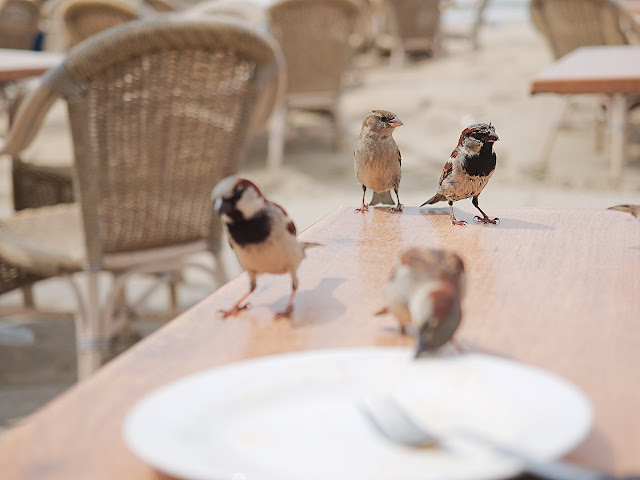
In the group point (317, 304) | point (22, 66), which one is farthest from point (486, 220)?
point (22, 66)

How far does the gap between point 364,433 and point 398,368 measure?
0.32ft

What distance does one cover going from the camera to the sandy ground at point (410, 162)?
3.31 meters

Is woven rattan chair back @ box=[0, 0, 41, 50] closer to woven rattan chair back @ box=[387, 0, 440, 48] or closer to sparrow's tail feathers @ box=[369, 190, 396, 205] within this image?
woven rattan chair back @ box=[387, 0, 440, 48]

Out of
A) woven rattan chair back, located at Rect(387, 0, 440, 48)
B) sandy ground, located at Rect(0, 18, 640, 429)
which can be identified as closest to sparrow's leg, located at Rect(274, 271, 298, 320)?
sandy ground, located at Rect(0, 18, 640, 429)

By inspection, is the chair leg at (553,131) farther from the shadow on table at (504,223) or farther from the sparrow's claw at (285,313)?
the sparrow's claw at (285,313)

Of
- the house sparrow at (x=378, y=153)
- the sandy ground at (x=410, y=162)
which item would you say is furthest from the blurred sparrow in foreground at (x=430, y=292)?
the sandy ground at (x=410, y=162)

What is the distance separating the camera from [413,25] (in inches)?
453

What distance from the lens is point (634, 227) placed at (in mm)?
1355

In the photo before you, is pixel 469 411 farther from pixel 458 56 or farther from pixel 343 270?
pixel 458 56

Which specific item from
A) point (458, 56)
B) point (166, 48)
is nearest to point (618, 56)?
point (166, 48)

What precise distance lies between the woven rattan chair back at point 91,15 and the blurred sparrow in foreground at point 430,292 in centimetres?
481

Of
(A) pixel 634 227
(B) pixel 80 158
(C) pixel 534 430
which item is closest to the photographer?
(C) pixel 534 430

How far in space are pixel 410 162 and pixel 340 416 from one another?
228 inches

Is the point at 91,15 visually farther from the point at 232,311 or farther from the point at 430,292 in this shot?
the point at 430,292
